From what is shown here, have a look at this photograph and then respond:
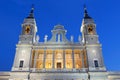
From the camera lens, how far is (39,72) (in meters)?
43.2

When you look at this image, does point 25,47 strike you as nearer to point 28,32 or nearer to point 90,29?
point 28,32

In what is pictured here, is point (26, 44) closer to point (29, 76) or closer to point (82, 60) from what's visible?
point (29, 76)

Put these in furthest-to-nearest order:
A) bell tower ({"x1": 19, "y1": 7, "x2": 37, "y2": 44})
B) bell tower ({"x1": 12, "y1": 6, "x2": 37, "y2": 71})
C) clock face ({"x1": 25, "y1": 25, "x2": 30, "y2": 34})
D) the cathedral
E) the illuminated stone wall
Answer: clock face ({"x1": 25, "y1": 25, "x2": 30, "y2": 34}) → bell tower ({"x1": 19, "y1": 7, "x2": 37, "y2": 44}) → the illuminated stone wall → bell tower ({"x1": 12, "y1": 6, "x2": 37, "y2": 71}) → the cathedral

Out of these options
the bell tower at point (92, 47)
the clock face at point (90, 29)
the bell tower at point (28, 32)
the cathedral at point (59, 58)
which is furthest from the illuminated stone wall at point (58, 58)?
the clock face at point (90, 29)

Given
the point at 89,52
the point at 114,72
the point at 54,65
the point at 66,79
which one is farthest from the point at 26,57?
the point at 114,72

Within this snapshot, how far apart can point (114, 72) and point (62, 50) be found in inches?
478

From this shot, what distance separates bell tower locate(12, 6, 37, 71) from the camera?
4456 cm

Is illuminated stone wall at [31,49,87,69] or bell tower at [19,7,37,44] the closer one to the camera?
illuminated stone wall at [31,49,87,69]

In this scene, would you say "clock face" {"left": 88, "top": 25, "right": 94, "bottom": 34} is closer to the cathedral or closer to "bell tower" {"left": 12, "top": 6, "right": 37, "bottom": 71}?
the cathedral

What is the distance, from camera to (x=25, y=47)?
47.2m

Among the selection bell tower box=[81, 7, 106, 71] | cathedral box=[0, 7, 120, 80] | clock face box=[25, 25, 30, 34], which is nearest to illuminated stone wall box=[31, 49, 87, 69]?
cathedral box=[0, 7, 120, 80]

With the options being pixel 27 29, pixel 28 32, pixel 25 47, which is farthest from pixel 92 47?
pixel 27 29

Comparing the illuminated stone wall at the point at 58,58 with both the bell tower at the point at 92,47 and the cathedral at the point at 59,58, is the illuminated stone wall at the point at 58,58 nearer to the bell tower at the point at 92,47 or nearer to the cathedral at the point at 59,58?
the cathedral at the point at 59,58

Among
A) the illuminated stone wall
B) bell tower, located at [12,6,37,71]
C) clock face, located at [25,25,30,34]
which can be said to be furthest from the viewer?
clock face, located at [25,25,30,34]
